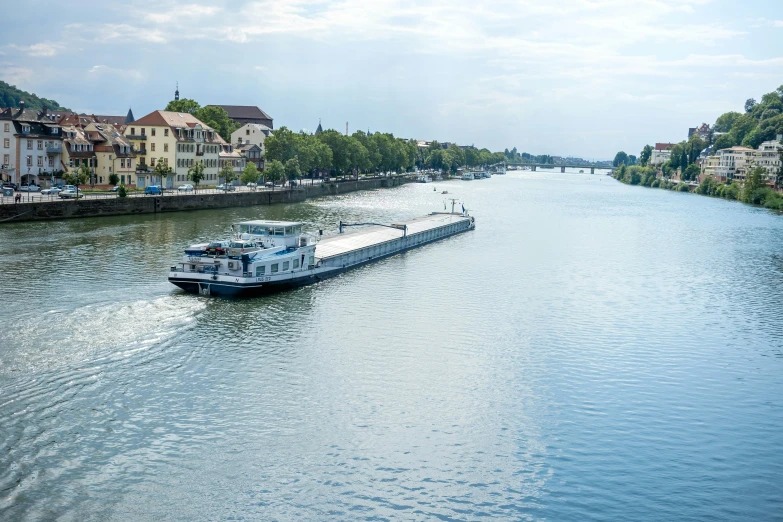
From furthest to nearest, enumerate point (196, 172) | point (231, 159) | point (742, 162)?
point (742, 162) → point (231, 159) → point (196, 172)

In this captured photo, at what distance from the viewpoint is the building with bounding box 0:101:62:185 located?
78375 millimetres

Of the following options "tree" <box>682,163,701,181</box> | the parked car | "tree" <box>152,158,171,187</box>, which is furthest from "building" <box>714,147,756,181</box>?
the parked car

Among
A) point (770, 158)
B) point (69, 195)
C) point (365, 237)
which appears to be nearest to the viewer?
point (365, 237)

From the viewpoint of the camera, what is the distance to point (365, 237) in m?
57.5

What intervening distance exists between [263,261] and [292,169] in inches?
2731

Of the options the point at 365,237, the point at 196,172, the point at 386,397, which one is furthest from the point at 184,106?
the point at 386,397

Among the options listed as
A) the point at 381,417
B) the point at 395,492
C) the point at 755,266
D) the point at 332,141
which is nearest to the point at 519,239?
the point at 755,266

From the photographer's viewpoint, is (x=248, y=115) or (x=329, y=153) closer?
(x=329, y=153)

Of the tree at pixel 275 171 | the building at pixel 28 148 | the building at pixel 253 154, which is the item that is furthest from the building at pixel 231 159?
the building at pixel 28 148

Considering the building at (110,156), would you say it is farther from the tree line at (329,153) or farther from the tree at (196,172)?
the tree line at (329,153)

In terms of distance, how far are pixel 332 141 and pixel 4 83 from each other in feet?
320

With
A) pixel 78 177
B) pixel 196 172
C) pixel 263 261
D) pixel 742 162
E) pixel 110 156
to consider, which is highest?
pixel 742 162

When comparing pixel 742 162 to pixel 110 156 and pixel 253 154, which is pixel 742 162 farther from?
pixel 110 156

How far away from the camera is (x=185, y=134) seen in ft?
317
